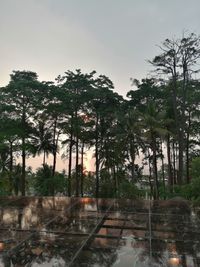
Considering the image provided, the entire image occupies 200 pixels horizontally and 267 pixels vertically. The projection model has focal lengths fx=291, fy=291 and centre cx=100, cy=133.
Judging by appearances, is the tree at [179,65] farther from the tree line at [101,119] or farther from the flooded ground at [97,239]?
the flooded ground at [97,239]

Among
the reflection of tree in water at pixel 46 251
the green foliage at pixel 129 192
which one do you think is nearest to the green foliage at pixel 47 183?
the green foliage at pixel 129 192

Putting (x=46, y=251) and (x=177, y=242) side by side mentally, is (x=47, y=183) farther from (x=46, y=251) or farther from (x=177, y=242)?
(x=46, y=251)

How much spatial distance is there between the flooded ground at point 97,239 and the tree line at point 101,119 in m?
15.5

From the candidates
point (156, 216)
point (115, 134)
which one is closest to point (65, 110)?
point (115, 134)

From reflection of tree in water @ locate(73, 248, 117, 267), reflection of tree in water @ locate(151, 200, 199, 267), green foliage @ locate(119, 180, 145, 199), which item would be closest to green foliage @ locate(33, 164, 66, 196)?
green foliage @ locate(119, 180, 145, 199)

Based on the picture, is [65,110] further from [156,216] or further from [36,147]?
[156,216]

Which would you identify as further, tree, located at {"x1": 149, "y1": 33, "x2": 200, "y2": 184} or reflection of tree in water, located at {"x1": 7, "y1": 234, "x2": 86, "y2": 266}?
tree, located at {"x1": 149, "y1": 33, "x2": 200, "y2": 184}

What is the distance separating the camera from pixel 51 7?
501 inches

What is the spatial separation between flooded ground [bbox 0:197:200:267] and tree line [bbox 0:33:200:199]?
50.7 feet

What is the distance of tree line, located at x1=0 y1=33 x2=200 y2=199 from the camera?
2602cm

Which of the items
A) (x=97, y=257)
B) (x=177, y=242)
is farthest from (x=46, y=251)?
(x=177, y=242)

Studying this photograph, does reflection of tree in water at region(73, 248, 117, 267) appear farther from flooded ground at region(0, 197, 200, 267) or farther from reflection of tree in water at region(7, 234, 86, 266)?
reflection of tree in water at region(7, 234, 86, 266)

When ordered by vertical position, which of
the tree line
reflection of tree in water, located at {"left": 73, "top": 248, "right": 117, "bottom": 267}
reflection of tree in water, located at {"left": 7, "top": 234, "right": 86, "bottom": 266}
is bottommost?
reflection of tree in water, located at {"left": 73, "top": 248, "right": 117, "bottom": 267}

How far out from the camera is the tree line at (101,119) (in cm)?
2602
